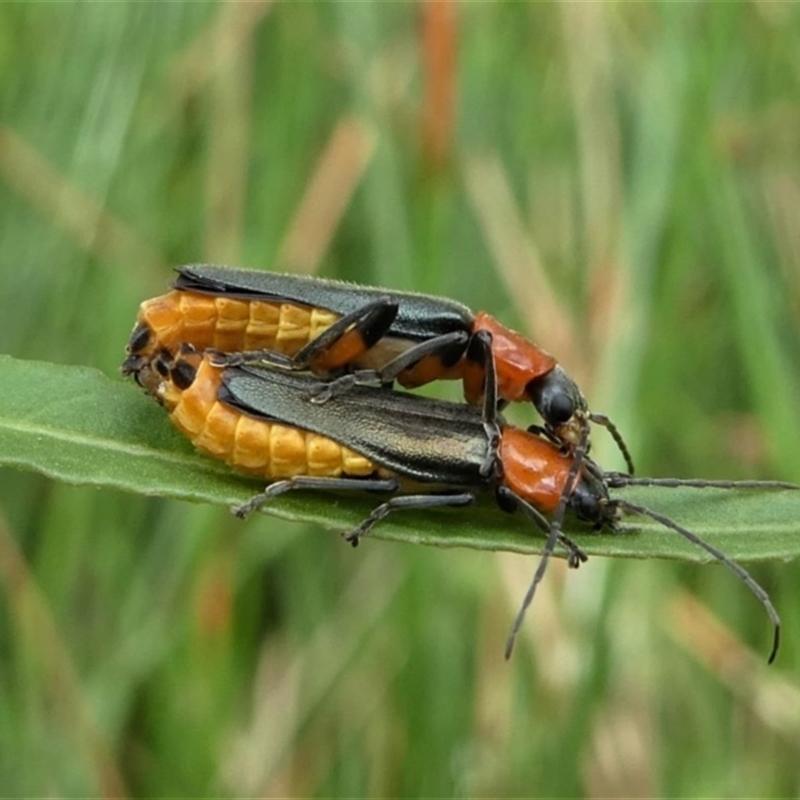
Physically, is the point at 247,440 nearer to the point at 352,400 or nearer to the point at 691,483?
the point at 352,400

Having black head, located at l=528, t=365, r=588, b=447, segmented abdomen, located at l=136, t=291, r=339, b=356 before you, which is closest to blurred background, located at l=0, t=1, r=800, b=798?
black head, located at l=528, t=365, r=588, b=447

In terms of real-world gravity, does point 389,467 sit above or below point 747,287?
below

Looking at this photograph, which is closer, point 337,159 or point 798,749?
point 798,749

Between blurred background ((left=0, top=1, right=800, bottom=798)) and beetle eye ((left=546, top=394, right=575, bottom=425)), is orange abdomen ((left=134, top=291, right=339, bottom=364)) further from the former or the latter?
blurred background ((left=0, top=1, right=800, bottom=798))

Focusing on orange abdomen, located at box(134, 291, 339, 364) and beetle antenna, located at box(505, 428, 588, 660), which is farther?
orange abdomen, located at box(134, 291, 339, 364)

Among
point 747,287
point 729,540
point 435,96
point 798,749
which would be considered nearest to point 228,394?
point 729,540

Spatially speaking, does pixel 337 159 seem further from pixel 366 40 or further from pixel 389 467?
pixel 389 467

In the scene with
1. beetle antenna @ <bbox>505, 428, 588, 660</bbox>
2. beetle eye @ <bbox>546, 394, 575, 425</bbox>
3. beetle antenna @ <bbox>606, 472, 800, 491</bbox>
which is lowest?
beetle antenna @ <bbox>505, 428, 588, 660</bbox>
